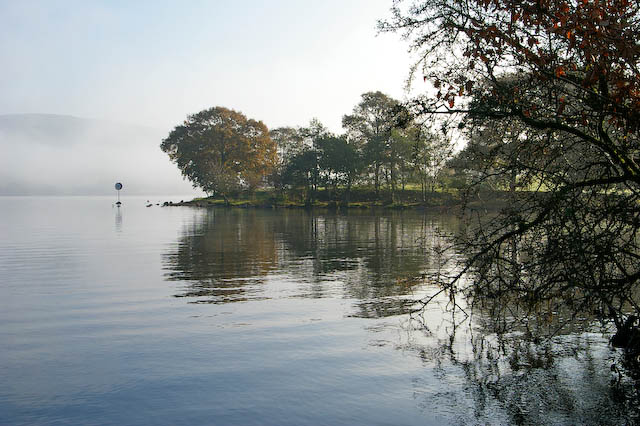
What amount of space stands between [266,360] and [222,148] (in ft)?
369

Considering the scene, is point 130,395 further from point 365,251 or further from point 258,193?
point 258,193

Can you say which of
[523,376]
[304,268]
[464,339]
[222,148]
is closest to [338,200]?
[222,148]

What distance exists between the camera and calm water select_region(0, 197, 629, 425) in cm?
738

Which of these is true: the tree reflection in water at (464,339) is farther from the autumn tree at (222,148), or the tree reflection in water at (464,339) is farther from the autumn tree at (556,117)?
the autumn tree at (222,148)

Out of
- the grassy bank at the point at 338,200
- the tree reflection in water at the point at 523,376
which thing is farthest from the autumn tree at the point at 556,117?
the grassy bank at the point at 338,200

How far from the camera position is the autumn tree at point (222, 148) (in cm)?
11712

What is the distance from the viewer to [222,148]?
389 ft

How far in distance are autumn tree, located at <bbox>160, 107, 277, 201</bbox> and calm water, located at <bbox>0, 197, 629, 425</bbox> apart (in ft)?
327

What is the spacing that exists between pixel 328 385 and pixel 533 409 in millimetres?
3064

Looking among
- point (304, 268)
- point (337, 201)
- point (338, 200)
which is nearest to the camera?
point (304, 268)

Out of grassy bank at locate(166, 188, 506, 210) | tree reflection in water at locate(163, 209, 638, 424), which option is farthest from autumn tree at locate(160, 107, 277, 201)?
tree reflection in water at locate(163, 209, 638, 424)

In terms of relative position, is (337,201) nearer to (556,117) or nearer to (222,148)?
(222,148)

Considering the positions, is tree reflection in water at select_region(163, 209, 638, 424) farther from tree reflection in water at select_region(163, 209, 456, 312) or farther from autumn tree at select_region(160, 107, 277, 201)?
autumn tree at select_region(160, 107, 277, 201)

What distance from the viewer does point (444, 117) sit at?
944cm
